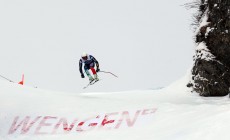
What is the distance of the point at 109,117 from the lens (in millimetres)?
11820

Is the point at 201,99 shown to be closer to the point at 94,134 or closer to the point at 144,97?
the point at 144,97

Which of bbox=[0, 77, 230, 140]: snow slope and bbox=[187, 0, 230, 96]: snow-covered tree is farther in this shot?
bbox=[187, 0, 230, 96]: snow-covered tree

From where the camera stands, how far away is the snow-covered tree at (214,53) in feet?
46.6

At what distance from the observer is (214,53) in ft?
47.6

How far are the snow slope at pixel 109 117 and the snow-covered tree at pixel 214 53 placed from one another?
23.2 inches

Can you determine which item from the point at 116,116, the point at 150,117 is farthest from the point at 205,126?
the point at 116,116

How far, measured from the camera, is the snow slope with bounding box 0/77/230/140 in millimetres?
7676

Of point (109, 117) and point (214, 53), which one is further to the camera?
point (214, 53)

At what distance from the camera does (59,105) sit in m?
14.0

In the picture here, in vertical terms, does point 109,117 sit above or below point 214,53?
below

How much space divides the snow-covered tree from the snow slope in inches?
23.2

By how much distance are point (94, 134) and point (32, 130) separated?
2426 mm

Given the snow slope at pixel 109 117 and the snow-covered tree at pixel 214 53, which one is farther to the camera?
the snow-covered tree at pixel 214 53

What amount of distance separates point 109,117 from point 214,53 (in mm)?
5091
